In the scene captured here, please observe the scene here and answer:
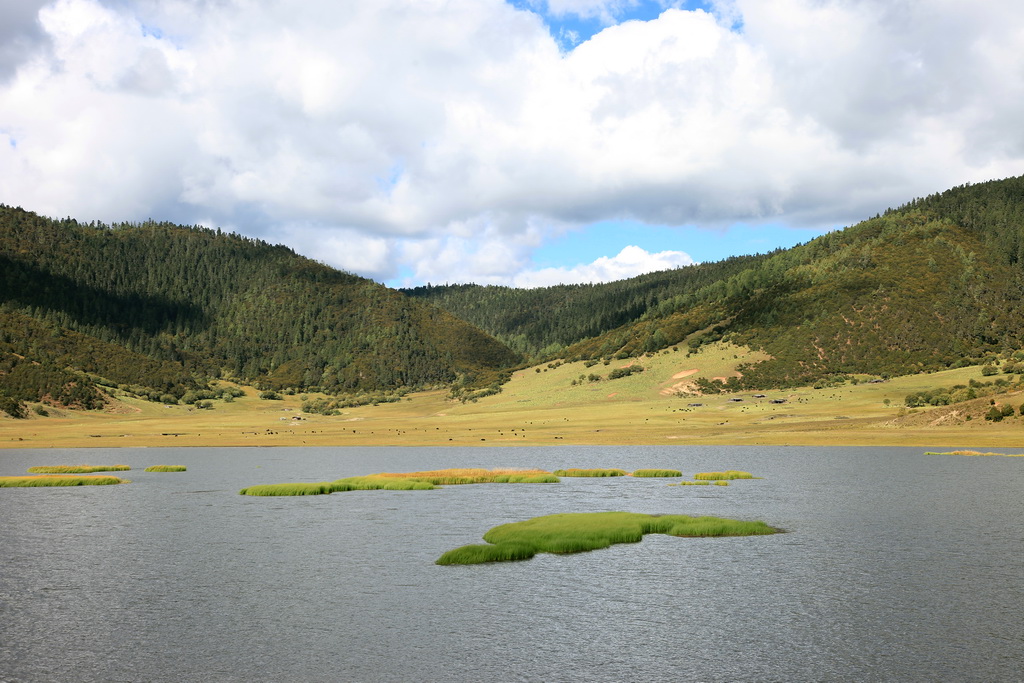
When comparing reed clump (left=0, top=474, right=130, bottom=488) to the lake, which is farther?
reed clump (left=0, top=474, right=130, bottom=488)

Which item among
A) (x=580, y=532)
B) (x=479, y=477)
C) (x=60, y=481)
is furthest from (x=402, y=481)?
(x=60, y=481)

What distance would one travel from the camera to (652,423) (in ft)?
446

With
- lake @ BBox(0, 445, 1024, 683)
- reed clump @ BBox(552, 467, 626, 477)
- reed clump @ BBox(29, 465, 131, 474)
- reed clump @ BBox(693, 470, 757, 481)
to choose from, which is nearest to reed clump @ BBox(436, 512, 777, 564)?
lake @ BBox(0, 445, 1024, 683)

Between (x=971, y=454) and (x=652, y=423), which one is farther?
(x=652, y=423)

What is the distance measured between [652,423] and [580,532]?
99822mm

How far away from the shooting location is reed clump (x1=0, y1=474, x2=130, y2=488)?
208 feet

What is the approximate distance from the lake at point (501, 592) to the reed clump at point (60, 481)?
8.16 metres

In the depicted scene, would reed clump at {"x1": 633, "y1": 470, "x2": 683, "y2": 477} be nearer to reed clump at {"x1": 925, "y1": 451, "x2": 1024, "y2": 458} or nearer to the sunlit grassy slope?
reed clump at {"x1": 925, "y1": 451, "x2": 1024, "y2": 458}

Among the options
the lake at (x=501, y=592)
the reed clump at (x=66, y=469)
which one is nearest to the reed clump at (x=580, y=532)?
the lake at (x=501, y=592)

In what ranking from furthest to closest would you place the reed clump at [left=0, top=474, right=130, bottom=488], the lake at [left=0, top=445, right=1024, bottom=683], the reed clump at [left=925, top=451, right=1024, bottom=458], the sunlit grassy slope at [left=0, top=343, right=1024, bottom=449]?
the sunlit grassy slope at [left=0, top=343, right=1024, bottom=449] → the reed clump at [left=925, top=451, right=1024, bottom=458] → the reed clump at [left=0, top=474, right=130, bottom=488] → the lake at [left=0, top=445, right=1024, bottom=683]

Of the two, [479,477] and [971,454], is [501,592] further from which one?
[971,454]

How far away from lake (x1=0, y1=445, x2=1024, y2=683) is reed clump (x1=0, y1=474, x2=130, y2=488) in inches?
321

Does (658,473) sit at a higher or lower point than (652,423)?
lower

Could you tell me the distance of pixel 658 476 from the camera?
67188 millimetres
